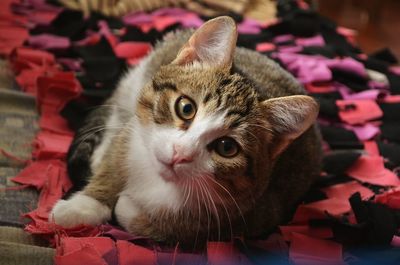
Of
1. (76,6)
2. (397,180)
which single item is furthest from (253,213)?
(76,6)

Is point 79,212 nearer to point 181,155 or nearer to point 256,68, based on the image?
point 181,155

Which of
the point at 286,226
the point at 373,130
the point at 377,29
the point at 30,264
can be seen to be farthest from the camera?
the point at 377,29

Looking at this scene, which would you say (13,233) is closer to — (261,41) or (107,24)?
(107,24)

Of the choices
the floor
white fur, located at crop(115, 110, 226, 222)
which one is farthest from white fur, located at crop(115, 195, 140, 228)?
the floor

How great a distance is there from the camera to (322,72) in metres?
2.17

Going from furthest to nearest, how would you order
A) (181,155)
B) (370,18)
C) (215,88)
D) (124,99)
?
(370,18) < (124,99) < (215,88) < (181,155)

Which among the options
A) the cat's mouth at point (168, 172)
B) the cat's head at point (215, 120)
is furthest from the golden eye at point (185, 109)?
the cat's mouth at point (168, 172)

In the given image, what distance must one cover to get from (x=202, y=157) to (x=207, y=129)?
65mm

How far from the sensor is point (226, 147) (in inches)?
47.0

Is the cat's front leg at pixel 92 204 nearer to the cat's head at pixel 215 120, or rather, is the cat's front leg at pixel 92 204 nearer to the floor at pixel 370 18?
the cat's head at pixel 215 120

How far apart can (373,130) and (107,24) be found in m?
1.29

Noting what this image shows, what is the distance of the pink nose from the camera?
113cm

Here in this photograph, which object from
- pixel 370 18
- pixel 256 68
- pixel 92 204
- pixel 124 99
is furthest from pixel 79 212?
pixel 370 18

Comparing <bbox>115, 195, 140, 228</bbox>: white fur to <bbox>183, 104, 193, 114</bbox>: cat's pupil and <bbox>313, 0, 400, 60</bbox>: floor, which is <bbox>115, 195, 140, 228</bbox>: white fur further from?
<bbox>313, 0, 400, 60</bbox>: floor
